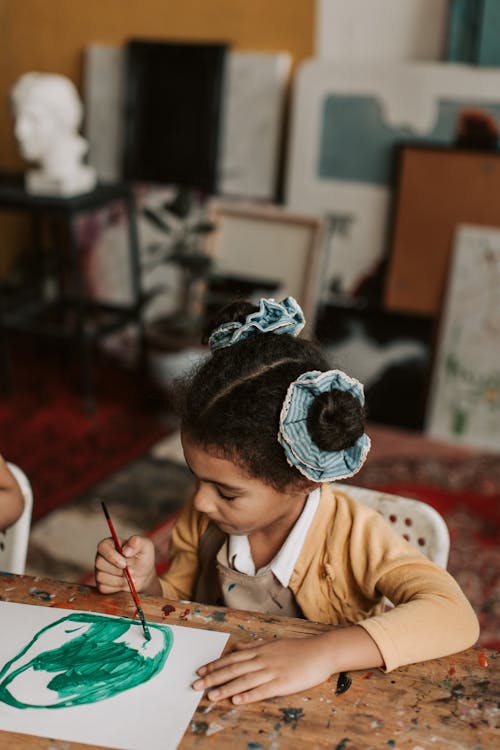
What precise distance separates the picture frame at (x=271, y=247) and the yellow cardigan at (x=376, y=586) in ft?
7.44

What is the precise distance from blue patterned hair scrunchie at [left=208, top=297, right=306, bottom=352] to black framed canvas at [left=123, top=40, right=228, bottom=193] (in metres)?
2.59

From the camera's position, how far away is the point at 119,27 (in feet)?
12.5

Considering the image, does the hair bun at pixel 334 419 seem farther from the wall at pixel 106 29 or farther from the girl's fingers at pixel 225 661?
the wall at pixel 106 29

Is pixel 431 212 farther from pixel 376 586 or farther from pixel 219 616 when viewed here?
pixel 219 616

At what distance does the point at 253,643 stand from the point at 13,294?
3264 mm

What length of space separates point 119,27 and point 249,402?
3141 millimetres

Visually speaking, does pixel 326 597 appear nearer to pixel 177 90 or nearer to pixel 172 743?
pixel 172 743

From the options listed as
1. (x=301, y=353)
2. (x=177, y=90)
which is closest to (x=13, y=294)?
(x=177, y=90)

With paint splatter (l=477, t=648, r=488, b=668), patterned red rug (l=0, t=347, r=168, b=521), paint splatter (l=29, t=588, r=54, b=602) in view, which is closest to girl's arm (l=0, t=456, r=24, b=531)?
paint splatter (l=29, t=588, r=54, b=602)

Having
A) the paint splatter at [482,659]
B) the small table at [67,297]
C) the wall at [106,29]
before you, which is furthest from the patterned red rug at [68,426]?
the paint splatter at [482,659]

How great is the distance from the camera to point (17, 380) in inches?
155

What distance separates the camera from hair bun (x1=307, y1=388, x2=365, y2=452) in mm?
1064

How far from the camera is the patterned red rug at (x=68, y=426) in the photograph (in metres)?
3.11

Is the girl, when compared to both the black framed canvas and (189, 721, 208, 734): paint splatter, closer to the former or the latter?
(189, 721, 208, 734): paint splatter
